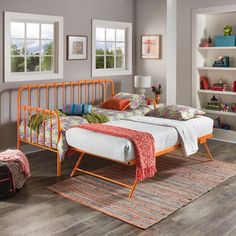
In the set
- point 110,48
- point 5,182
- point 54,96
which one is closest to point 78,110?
point 54,96

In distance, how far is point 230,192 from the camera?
3.97 meters

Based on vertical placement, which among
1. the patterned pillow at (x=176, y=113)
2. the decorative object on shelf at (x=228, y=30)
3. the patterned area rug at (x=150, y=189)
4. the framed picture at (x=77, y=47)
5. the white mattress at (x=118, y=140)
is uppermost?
the decorative object on shelf at (x=228, y=30)

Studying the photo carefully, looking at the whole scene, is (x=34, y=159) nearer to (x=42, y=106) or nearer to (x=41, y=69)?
(x=42, y=106)

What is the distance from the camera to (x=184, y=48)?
6.34 m

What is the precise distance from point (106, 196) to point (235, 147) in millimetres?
2691

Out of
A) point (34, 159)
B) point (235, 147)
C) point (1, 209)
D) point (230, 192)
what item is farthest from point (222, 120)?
point (1, 209)

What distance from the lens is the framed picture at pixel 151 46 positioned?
6781mm

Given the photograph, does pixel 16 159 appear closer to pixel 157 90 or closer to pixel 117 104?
pixel 117 104

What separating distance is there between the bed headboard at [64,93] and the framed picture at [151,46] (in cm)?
83

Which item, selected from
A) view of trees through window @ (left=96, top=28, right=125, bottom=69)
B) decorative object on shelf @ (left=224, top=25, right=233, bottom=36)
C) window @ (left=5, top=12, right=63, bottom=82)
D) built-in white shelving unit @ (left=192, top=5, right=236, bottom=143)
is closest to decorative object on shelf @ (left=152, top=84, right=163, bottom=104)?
built-in white shelving unit @ (left=192, top=5, right=236, bottom=143)

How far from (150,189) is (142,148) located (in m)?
0.46

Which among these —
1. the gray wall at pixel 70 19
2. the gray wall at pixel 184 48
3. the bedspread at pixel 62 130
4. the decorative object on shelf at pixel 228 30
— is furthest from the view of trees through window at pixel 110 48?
the decorative object on shelf at pixel 228 30

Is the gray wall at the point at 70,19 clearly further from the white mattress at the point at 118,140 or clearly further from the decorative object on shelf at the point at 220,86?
the decorative object on shelf at the point at 220,86

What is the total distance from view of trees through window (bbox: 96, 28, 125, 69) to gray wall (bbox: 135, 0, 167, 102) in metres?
0.29
